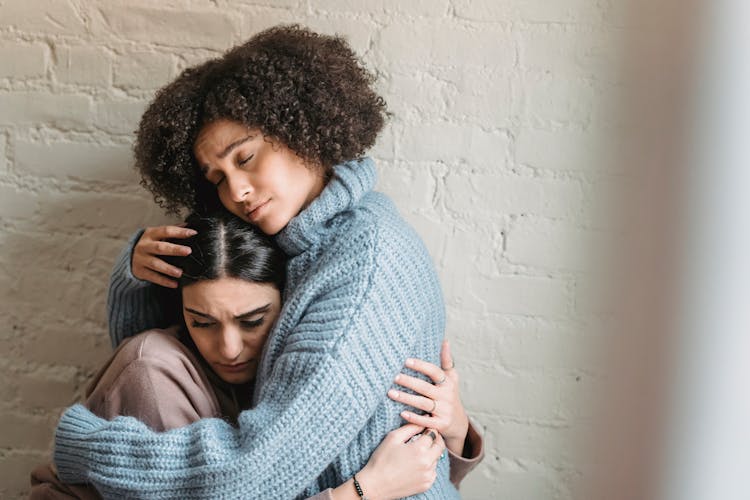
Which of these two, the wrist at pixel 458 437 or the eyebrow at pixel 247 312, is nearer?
the eyebrow at pixel 247 312

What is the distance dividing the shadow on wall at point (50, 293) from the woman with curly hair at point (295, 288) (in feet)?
0.63

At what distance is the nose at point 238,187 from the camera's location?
3.84ft

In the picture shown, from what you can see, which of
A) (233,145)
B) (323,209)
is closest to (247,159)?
(233,145)

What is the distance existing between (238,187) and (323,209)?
0.15 m

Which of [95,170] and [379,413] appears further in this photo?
[95,170]

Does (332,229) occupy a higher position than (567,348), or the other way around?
(332,229)

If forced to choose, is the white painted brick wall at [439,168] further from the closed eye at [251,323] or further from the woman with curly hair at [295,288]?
the closed eye at [251,323]

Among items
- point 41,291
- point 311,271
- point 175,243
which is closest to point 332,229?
point 311,271

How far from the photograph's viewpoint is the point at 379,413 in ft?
3.71

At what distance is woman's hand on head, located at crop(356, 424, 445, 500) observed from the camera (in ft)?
3.56

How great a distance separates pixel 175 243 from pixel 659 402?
2.73ft

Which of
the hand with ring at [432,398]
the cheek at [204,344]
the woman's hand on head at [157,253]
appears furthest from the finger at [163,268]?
the hand with ring at [432,398]

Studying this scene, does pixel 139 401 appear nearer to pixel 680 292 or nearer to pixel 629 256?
pixel 680 292

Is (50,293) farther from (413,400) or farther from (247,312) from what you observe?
(413,400)
